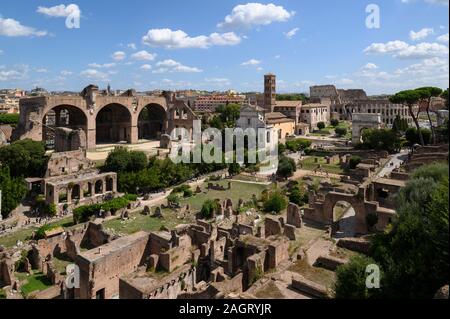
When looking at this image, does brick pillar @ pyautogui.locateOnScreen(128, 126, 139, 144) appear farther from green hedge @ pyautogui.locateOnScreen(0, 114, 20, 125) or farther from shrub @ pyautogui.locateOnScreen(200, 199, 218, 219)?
shrub @ pyautogui.locateOnScreen(200, 199, 218, 219)

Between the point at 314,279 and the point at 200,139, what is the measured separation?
125ft

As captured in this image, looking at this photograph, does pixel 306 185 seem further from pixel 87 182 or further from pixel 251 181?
pixel 87 182

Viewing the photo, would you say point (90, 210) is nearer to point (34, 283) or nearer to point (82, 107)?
point (34, 283)

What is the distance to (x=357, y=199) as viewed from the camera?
1983cm

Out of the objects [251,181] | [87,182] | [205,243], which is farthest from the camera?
[251,181]

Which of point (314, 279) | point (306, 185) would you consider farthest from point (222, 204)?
point (314, 279)

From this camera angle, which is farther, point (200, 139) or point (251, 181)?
point (200, 139)

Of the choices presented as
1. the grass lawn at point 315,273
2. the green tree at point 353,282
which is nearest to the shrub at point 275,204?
the grass lawn at point 315,273

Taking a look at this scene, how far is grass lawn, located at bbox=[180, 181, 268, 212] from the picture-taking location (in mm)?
27219

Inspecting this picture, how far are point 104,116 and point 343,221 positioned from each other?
138 ft

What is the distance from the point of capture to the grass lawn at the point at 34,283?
1633cm

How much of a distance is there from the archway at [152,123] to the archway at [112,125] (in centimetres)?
486
